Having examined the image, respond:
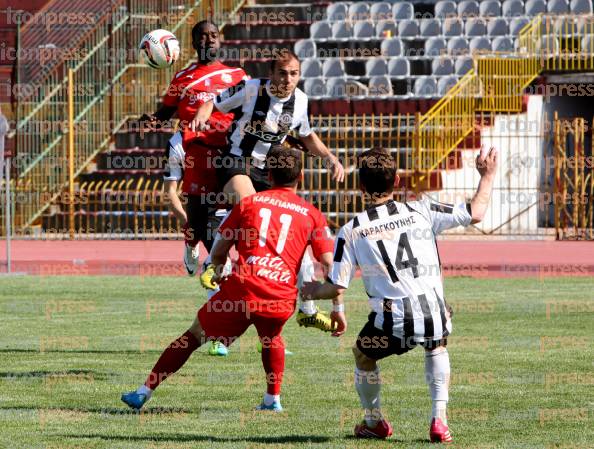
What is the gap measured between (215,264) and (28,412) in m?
1.37

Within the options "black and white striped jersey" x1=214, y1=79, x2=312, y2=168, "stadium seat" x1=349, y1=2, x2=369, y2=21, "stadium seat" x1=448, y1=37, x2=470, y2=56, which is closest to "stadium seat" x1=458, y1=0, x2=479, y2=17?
"stadium seat" x1=448, y1=37, x2=470, y2=56

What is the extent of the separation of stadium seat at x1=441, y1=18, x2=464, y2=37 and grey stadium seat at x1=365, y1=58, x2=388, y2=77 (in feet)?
5.72

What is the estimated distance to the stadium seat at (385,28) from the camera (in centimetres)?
3319

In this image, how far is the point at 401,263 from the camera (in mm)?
7441

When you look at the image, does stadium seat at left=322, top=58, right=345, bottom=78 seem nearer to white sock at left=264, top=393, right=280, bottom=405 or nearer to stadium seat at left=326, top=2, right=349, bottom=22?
stadium seat at left=326, top=2, right=349, bottom=22

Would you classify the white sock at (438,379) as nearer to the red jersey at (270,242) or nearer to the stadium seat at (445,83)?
the red jersey at (270,242)

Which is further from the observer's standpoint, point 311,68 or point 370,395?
point 311,68

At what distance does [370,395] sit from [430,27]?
26.1 meters

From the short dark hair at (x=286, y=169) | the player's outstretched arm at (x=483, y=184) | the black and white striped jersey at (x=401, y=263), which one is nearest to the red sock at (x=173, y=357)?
the short dark hair at (x=286, y=169)

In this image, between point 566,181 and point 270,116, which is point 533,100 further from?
point 270,116

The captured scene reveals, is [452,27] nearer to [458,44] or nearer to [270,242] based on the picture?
[458,44]

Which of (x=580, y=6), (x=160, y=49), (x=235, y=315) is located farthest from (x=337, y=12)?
(x=235, y=315)

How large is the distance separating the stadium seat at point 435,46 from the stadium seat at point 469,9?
4.19ft

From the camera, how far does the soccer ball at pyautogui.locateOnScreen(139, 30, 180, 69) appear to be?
40.7ft
